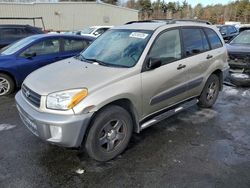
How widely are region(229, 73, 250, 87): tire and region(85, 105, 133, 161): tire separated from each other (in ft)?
15.7

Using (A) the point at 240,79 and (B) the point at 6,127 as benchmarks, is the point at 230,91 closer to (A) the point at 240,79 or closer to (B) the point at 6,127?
(A) the point at 240,79

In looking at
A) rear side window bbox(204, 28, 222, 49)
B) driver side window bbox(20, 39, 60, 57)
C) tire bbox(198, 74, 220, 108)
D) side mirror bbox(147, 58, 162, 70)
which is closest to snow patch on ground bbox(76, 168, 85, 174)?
side mirror bbox(147, 58, 162, 70)

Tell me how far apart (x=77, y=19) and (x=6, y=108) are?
2926 centimetres

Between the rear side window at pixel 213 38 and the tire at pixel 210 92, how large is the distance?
0.62 meters

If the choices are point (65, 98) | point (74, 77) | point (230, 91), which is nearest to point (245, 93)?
point (230, 91)

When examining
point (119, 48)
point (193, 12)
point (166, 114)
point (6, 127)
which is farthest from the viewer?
point (193, 12)

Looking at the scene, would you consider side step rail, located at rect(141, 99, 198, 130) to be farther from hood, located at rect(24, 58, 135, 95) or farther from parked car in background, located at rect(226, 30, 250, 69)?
parked car in background, located at rect(226, 30, 250, 69)

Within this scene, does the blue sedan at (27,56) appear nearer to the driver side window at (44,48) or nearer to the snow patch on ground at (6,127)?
the driver side window at (44,48)

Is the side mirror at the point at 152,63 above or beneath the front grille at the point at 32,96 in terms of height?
above

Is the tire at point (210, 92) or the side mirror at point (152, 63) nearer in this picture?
the side mirror at point (152, 63)

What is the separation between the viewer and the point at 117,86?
11.1 feet

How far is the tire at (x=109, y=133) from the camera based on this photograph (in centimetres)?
327

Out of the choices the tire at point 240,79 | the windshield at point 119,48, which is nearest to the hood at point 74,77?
the windshield at point 119,48

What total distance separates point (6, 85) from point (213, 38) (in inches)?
194
